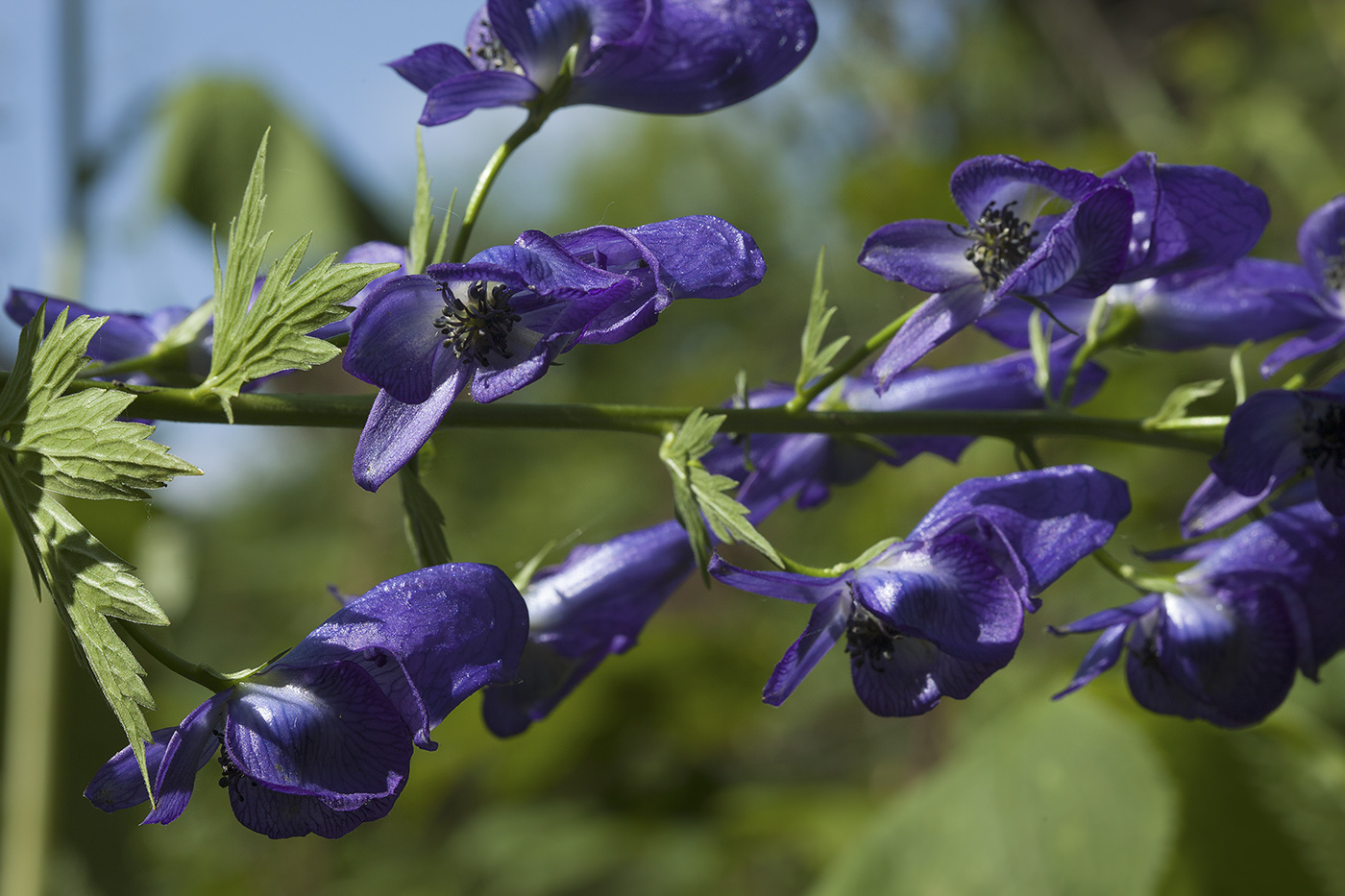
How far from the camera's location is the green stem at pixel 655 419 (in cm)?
50

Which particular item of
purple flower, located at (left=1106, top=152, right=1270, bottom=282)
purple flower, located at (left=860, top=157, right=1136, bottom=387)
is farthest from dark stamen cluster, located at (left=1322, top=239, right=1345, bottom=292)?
purple flower, located at (left=860, top=157, right=1136, bottom=387)

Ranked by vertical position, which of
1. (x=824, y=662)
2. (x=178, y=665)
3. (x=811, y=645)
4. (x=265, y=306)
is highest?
(x=265, y=306)

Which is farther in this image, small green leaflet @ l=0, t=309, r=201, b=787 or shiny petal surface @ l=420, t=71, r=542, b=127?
shiny petal surface @ l=420, t=71, r=542, b=127

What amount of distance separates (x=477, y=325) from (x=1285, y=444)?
50 centimetres

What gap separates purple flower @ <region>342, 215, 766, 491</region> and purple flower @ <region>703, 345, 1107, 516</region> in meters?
0.26

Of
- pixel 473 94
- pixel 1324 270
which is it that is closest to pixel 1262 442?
pixel 1324 270

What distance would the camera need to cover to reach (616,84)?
64 centimetres

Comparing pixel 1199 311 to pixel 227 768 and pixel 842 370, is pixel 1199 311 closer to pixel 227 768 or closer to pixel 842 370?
pixel 842 370

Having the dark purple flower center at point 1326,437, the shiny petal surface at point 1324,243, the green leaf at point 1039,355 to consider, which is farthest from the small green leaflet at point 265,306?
the shiny petal surface at point 1324,243

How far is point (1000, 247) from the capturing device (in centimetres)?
61

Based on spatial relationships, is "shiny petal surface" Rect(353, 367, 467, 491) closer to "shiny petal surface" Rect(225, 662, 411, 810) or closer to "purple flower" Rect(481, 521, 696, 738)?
"shiny petal surface" Rect(225, 662, 411, 810)

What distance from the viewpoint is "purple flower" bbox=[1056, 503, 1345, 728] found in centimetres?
65

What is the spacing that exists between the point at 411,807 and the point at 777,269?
342cm

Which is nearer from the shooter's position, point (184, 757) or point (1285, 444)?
point (184, 757)
